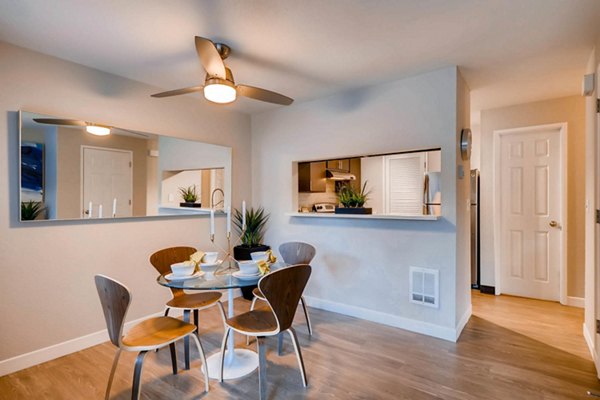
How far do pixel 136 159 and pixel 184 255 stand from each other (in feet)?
3.49

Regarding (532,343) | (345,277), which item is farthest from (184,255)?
(532,343)

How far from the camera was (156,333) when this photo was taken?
1.87 metres

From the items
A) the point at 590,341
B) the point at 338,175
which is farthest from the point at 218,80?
the point at 590,341

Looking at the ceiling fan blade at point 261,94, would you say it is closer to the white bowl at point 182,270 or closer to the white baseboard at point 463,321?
the white bowl at point 182,270

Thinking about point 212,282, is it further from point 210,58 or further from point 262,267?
point 210,58

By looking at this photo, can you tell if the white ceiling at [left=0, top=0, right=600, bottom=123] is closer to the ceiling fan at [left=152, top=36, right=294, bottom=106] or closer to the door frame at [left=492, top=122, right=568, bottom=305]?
the ceiling fan at [left=152, top=36, right=294, bottom=106]

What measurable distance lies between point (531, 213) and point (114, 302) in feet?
14.9

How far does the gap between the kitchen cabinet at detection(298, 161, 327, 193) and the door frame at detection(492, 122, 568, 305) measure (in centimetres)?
235

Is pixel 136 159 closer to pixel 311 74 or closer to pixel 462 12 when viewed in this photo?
pixel 311 74

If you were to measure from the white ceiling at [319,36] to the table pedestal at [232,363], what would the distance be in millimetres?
1865

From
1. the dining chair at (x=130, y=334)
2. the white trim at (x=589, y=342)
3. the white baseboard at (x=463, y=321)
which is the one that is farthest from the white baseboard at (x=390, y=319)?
the dining chair at (x=130, y=334)

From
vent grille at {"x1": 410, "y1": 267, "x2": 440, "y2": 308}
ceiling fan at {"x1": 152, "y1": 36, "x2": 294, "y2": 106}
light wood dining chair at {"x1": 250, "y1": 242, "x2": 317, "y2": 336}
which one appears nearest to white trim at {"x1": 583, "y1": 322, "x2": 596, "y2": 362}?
vent grille at {"x1": 410, "y1": 267, "x2": 440, "y2": 308}

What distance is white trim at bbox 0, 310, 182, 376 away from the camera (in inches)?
85.4

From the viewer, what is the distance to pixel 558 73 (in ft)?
9.21
